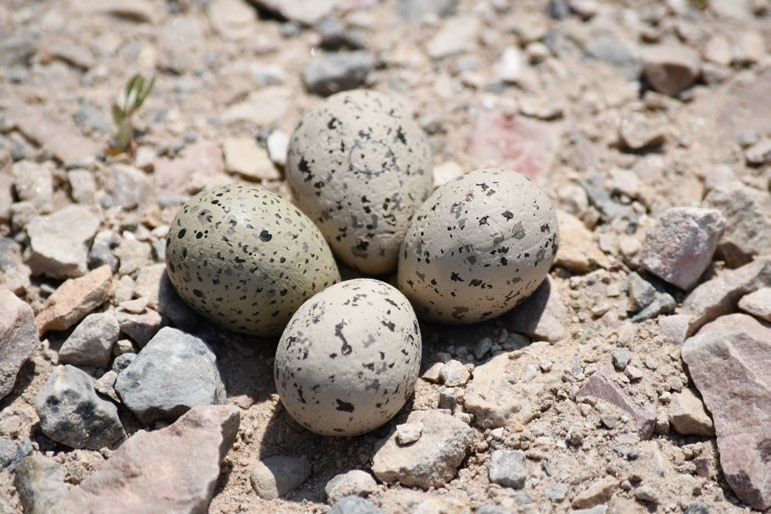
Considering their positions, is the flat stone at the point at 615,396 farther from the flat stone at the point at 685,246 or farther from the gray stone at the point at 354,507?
the gray stone at the point at 354,507

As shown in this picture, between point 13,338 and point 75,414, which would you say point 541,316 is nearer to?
point 75,414

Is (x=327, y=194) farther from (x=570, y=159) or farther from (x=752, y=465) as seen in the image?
(x=752, y=465)

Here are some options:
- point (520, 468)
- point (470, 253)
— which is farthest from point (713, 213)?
point (520, 468)

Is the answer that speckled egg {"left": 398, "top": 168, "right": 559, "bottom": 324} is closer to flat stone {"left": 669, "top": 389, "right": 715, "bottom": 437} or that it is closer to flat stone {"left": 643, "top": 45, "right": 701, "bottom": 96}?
flat stone {"left": 669, "top": 389, "right": 715, "bottom": 437}

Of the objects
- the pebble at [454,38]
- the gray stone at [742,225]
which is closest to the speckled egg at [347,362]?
the gray stone at [742,225]

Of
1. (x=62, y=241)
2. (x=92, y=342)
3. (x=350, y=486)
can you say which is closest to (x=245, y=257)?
(x=92, y=342)
